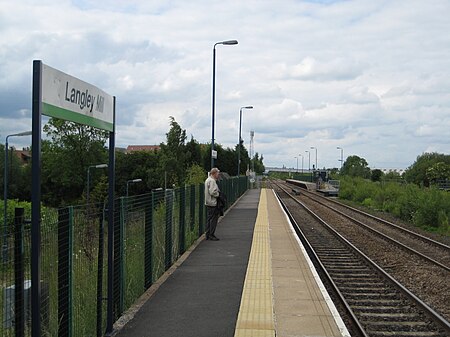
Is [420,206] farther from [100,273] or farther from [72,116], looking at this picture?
[72,116]

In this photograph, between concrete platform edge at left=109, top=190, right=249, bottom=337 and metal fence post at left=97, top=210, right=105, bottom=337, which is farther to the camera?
concrete platform edge at left=109, top=190, right=249, bottom=337

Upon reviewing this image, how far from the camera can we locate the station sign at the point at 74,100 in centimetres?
440

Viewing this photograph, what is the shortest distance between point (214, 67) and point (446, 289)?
59.8 feet

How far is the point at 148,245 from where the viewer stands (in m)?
9.46

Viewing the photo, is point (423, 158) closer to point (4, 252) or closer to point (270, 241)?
point (270, 241)

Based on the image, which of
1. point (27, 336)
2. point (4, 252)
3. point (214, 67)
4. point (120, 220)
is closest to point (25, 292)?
point (4, 252)

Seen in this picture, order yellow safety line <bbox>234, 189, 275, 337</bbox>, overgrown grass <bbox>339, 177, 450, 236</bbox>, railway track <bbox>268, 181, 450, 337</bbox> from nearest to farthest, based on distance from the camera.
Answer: yellow safety line <bbox>234, 189, 275, 337</bbox> < railway track <bbox>268, 181, 450, 337</bbox> < overgrown grass <bbox>339, 177, 450, 236</bbox>

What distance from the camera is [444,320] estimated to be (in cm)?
827

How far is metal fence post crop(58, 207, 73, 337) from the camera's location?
527 centimetres

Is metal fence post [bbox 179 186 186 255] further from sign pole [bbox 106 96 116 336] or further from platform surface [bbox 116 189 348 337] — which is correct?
sign pole [bbox 106 96 116 336]

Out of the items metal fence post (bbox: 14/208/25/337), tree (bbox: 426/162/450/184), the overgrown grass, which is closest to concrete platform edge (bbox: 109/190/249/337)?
metal fence post (bbox: 14/208/25/337)

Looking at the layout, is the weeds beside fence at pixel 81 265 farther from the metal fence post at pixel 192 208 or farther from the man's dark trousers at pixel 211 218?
the man's dark trousers at pixel 211 218

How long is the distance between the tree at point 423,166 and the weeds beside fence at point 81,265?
75.9m

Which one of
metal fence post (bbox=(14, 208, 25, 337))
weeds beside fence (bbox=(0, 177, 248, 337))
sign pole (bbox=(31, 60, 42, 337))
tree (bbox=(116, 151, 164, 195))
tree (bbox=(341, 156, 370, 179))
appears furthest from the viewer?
tree (bbox=(341, 156, 370, 179))
